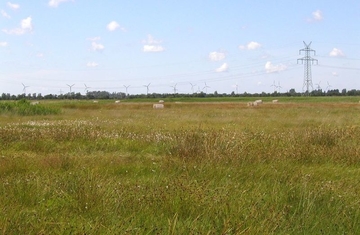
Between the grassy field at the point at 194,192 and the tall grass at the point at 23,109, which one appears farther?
the tall grass at the point at 23,109

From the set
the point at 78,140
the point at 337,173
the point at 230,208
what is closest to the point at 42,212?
the point at 230,208

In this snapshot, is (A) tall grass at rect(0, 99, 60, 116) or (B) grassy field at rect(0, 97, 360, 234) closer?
(B) grassy field at rect(0, 97, 360, 234)

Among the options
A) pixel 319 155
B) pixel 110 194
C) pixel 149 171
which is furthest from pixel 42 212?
pixel 319 155

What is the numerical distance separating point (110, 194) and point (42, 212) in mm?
910

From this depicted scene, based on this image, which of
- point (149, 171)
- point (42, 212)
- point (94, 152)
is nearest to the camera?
point (42, 212)

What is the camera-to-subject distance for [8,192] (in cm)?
544

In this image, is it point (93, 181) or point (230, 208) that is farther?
point (93, 181)

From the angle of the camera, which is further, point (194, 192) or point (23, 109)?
point (23, 109)

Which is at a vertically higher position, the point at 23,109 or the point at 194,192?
the point at 23,109

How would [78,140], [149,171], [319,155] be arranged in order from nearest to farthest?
[149,171] < [319,155] < [78,140]

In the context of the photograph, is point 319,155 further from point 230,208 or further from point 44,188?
point 44,188

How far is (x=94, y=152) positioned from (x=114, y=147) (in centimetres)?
83

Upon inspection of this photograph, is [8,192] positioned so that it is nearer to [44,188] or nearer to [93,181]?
[44,188]

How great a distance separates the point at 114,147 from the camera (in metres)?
11.3
